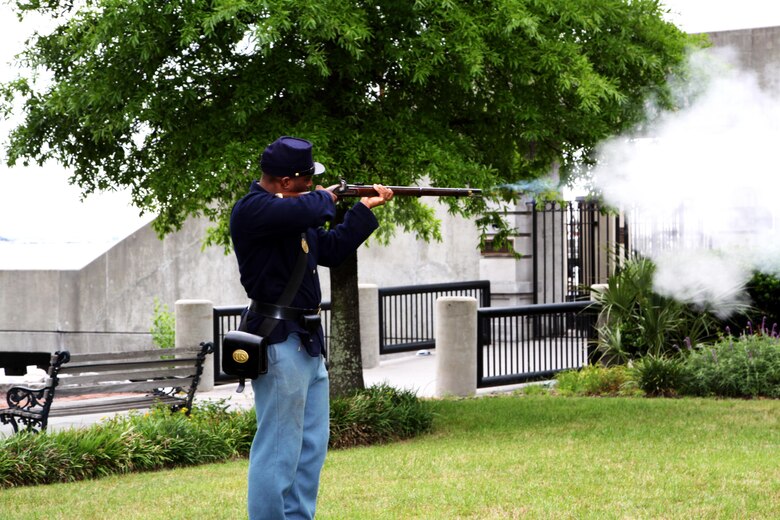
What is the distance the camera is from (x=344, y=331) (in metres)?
11.5

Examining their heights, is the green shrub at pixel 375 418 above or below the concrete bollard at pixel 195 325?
below

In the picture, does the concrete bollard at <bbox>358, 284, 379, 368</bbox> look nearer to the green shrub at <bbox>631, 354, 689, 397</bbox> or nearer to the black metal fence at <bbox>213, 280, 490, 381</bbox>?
the black metal fence at <bbox>213, 280, 490, 381</bbox>

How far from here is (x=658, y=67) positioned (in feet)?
36.2

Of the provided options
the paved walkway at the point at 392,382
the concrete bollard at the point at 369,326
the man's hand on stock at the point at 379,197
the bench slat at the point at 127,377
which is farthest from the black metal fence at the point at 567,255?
the man's hand on stock at the point at 379,197

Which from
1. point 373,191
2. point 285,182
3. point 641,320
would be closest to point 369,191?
point 373,191

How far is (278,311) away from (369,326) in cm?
1167

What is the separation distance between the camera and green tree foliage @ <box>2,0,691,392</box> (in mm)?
9633

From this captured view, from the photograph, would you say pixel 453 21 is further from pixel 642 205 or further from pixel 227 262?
pixel 227 262

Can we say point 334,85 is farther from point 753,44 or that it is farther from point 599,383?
point 753,44

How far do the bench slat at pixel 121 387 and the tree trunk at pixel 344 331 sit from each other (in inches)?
58.5

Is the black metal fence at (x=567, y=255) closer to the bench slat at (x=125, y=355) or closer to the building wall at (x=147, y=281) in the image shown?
the building wall at (x=147, y=281)

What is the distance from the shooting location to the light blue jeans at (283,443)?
17.7 feet

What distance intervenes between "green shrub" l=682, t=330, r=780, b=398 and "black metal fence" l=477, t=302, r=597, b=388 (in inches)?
84.0

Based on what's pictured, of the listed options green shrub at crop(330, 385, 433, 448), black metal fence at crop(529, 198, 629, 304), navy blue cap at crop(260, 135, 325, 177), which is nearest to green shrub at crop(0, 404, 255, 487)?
green shrub at crop(330, 385, 433, 448)
